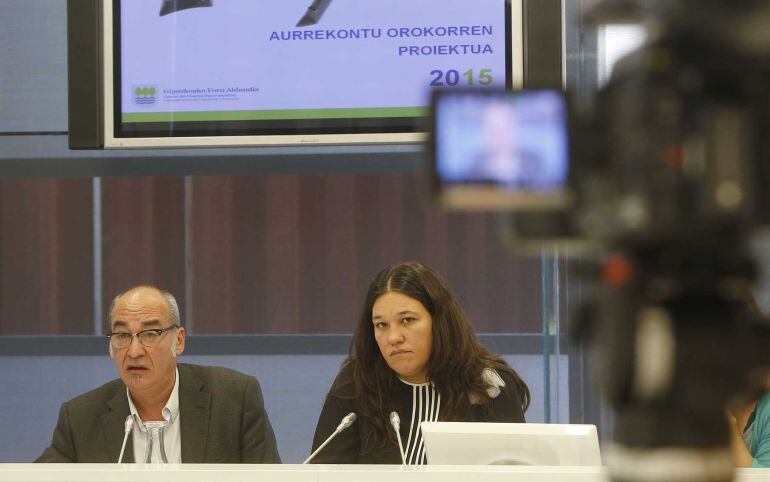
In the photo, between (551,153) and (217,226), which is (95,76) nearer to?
(217,226)

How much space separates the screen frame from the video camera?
248cm

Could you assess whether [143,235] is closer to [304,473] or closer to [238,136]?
[238,136]

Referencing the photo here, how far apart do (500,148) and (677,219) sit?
0.22 metres

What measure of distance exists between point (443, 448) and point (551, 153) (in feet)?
4.81

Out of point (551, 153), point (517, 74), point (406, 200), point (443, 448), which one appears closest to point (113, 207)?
point (406, 200)

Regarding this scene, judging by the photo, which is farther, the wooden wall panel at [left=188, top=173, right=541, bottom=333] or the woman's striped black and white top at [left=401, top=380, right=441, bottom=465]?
the wooden wall panel at [left=188, top=173, right=541, bottom=333]

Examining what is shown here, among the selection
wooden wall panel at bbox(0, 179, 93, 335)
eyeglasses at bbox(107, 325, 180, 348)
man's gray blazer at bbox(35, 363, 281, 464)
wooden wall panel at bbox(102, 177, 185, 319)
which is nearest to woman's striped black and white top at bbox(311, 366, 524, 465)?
man's gray blazer at bbox(35, 363, 281, 464)

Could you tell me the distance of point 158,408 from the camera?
10.9 feet

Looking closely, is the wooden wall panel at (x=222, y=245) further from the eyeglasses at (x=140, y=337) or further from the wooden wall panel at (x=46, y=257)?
the eyeglasses at (x=140, y=337)

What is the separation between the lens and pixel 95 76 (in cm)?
346

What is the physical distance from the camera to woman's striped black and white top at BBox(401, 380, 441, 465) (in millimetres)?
3236

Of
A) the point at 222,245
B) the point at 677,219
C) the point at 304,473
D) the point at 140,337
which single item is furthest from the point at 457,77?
the point at 677,219

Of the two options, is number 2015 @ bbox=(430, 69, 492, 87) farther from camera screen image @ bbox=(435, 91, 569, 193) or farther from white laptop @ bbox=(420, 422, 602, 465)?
camera screen image @ bbox=(435, 91, 569, 193)

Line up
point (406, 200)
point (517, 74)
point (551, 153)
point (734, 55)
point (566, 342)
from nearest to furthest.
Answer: point (734, 55)
point (551, 153)
point (517, 74)
point (566, 342)
point (406, 200)
